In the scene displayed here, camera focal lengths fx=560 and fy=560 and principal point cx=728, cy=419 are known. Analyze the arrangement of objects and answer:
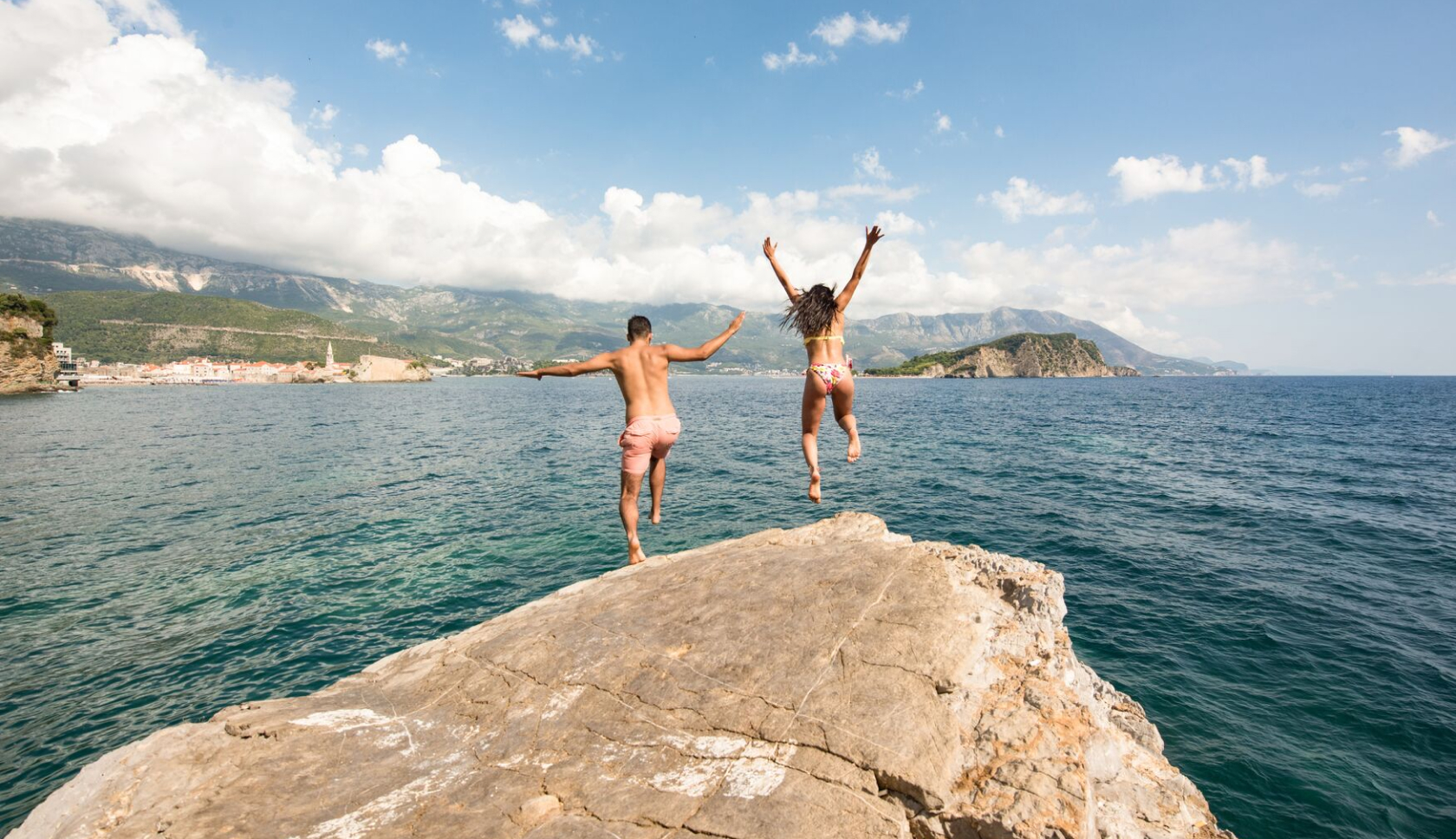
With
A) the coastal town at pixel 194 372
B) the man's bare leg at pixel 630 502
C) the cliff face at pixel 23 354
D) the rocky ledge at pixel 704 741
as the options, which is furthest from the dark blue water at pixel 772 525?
the coastal town at pixel 194 372

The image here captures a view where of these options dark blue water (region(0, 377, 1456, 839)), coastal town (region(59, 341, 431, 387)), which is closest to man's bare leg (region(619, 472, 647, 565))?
dark blue water (region(0, 377, 1456, 839))

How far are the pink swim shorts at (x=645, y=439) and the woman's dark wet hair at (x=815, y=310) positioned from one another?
2.56 metres

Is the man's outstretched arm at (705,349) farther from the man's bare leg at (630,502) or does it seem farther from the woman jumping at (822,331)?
the man's bare leg at (630,502)

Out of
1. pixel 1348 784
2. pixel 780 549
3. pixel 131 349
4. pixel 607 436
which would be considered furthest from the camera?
pixel 131 349

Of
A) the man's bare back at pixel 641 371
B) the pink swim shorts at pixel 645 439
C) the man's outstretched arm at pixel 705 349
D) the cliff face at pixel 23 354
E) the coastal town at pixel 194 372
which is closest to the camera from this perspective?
the man's outstretched arm at pixel 705 349

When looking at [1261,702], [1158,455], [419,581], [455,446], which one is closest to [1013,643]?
[1261,702]

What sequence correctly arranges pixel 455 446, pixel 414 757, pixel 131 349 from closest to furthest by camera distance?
pixel 414 757 → pixel 455 446 → pixel 131 349

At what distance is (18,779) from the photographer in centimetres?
1088

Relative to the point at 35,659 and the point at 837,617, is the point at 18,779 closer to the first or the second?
the point at 35,659

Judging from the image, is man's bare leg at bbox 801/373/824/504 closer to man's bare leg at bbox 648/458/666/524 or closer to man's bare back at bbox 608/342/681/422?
man's bare back at bbox 608/342/681/422

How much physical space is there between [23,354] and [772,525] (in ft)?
478

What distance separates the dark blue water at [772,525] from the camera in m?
12.2

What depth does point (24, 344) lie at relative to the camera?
97750 millimetres

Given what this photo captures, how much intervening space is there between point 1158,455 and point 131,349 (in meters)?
281
